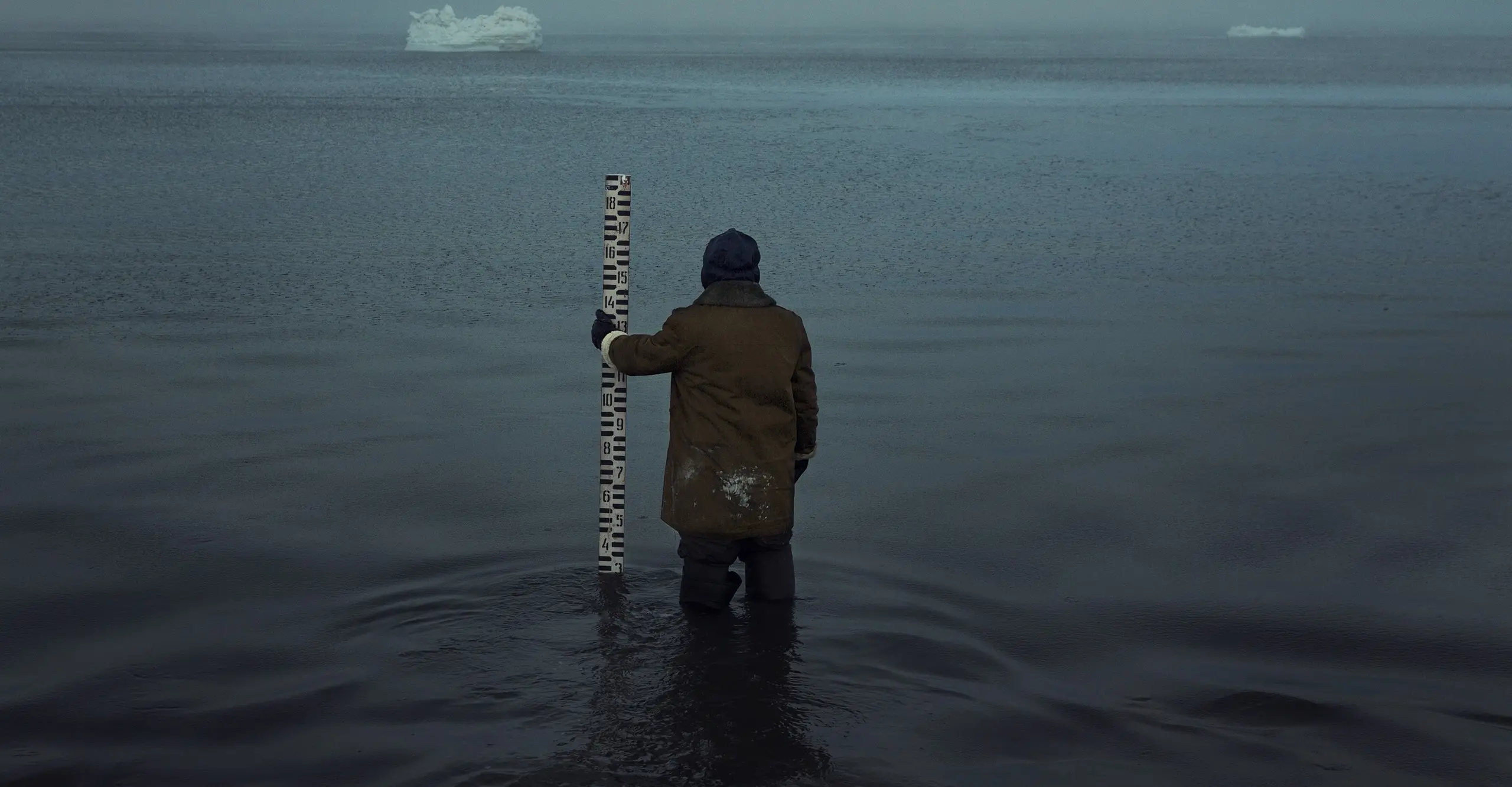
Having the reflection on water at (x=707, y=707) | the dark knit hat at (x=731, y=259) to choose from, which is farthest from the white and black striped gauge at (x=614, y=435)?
the dark knit hat at (x=731, y=259)

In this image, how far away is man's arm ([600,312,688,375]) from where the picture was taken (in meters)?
5.65

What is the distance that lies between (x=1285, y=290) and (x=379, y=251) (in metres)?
8.58

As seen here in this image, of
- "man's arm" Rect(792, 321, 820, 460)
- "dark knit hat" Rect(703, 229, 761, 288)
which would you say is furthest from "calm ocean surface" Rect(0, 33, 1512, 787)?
→ "dark knit hat" Rect(703, 229, 761, 288)

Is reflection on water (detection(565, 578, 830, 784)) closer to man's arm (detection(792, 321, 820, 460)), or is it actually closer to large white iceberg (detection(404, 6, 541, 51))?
man's arm (detection(792, 321, 820, 460))

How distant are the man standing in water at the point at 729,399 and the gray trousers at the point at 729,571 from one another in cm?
1

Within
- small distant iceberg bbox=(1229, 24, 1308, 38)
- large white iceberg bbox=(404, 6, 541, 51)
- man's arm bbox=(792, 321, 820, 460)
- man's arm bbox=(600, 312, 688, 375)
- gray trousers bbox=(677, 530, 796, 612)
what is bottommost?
gray trousers bbox=(677, 530, 796, 612)

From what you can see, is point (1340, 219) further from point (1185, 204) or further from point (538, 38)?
point (538, 38)

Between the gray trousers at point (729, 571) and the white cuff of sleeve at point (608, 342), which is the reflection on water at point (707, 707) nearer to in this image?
the gray trousers at point (729, 571)

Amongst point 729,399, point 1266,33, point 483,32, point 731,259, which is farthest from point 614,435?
point 1266,33

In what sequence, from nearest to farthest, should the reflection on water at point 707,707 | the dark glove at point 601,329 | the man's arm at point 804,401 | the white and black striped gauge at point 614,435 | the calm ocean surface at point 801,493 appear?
1. the reflection on water at point 707,707
2. the calm ocean surface at point 801,493
3. the man's arm at point 804,401
4. the dark glove at point 601,329
5. the white and black striped gauge at point 614,435

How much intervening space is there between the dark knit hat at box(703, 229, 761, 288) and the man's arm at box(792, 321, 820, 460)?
301 mm

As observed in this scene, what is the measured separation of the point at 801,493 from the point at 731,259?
2650 millimetres

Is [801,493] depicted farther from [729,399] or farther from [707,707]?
[707,707]

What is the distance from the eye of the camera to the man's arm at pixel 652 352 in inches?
223
